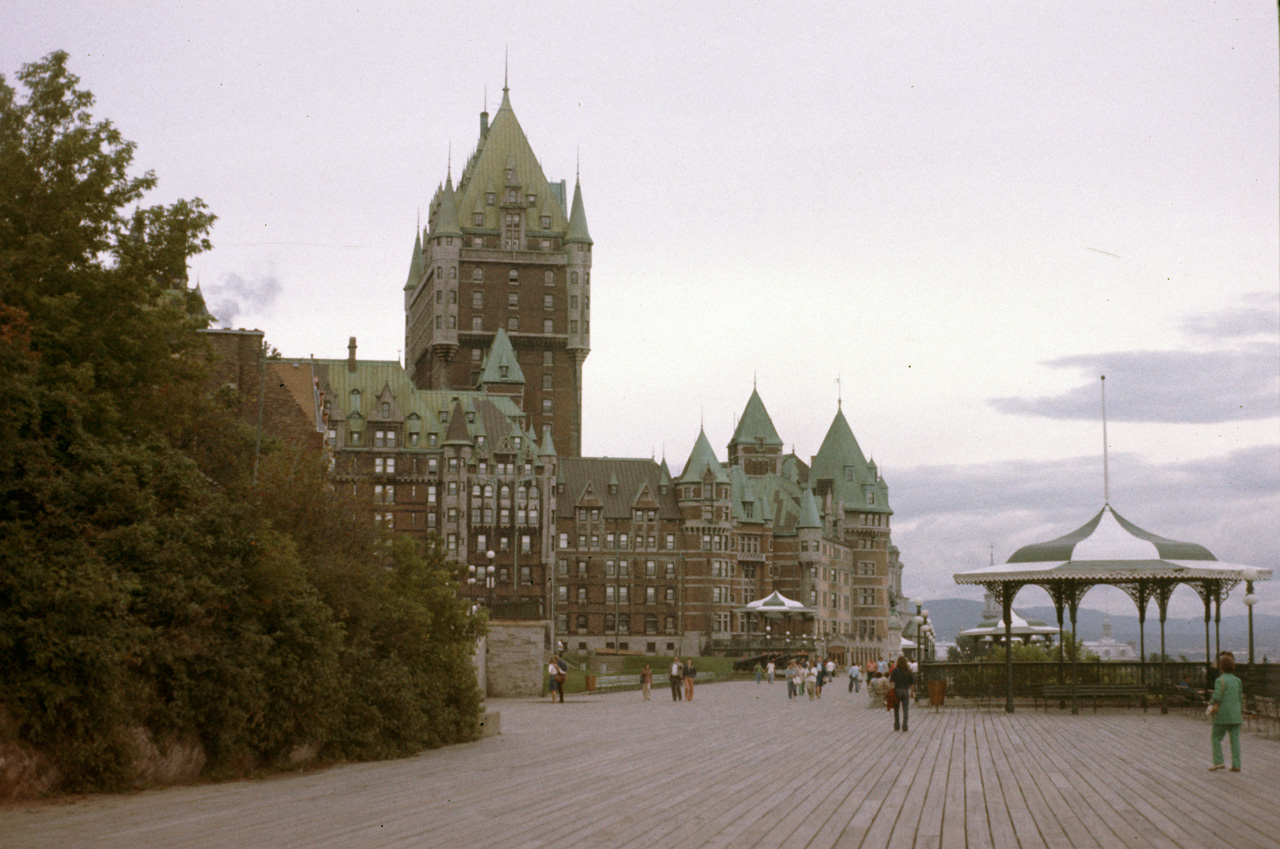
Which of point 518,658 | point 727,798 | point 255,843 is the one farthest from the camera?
point 518,658

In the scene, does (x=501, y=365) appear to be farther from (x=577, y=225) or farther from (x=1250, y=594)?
(x=1250, y=594)

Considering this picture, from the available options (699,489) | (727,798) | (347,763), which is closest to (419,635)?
(347,763)

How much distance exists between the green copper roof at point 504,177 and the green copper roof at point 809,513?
35378 millimetres

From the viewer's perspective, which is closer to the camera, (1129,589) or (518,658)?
(1129,589)

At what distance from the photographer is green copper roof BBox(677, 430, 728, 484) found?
13925 cm

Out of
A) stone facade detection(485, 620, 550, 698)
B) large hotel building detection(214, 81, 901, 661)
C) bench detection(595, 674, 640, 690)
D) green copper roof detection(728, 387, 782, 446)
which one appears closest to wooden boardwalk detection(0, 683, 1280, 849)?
stone facade detection(485, 620, 550, 698)

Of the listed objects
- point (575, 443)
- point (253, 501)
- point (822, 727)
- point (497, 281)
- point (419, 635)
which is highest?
point (497, 281)

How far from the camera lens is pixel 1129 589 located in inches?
1774

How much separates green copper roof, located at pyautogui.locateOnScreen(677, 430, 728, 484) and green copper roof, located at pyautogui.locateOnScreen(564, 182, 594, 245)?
888 inches

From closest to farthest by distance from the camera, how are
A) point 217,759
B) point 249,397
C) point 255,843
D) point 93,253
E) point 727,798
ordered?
1. point 255,843
2. point 727,798
3. point 217,759
4. point 93,253
5. point 249,397

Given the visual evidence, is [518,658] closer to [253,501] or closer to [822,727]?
[822,727]

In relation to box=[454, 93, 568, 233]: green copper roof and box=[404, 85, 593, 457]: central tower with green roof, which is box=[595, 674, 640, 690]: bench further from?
box=[454, 93, 568, 233]: green copper roof

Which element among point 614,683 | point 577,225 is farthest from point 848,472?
point 614,683

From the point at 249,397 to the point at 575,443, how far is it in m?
108
